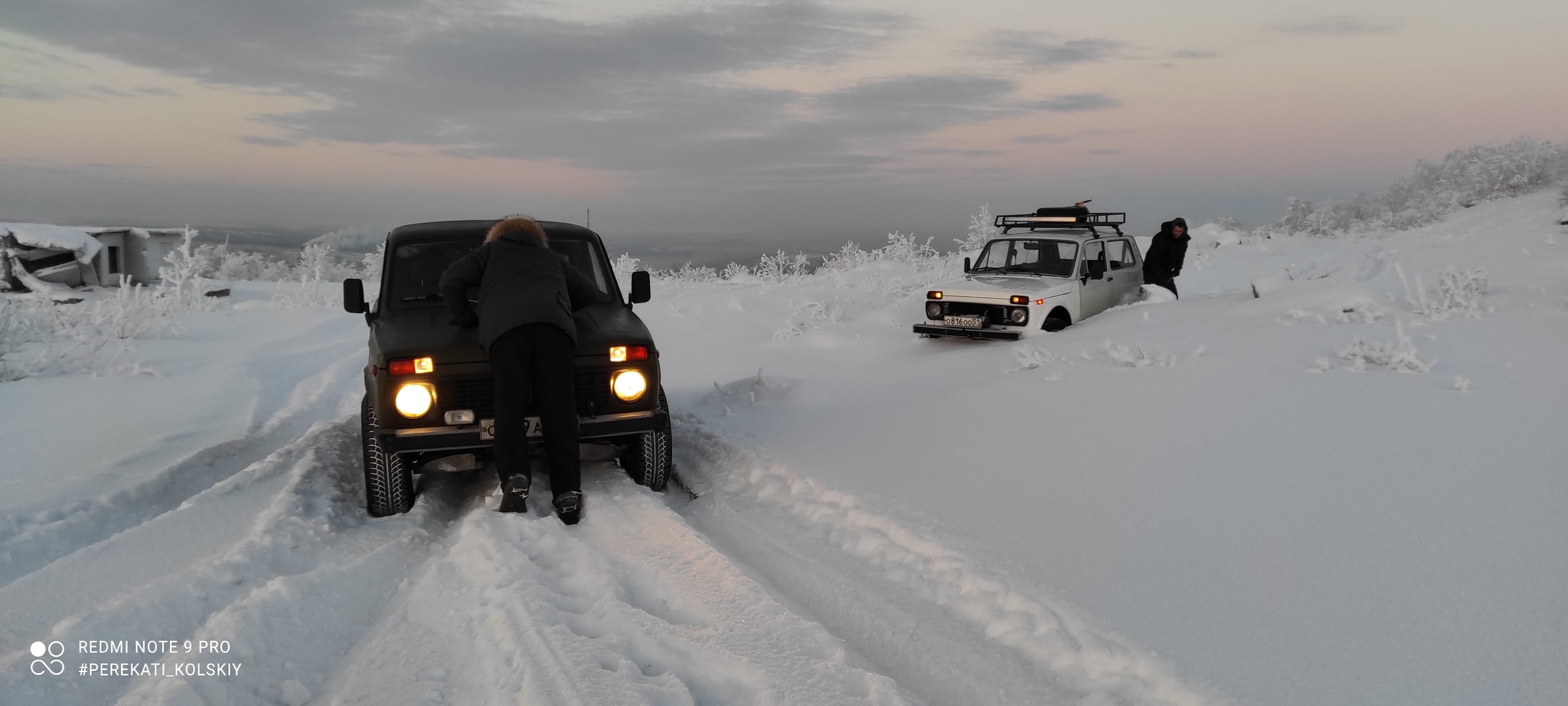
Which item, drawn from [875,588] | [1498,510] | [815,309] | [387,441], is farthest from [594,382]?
[815,309]

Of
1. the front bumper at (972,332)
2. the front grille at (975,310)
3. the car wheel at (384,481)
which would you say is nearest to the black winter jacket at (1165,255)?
the front grille at (975,310)

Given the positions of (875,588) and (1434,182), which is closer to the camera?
(875,588)

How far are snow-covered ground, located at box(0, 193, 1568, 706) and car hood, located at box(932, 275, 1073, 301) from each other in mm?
1981

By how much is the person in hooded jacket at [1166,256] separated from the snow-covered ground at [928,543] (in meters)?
4.07

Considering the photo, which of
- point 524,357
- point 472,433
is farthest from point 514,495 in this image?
point 524,357

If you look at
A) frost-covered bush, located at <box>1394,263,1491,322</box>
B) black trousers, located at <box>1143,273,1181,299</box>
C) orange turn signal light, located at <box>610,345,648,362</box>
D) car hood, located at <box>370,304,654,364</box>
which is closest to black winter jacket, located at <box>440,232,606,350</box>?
car hood, located at <box>370,304,654,364</box>

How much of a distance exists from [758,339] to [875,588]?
38.5ft

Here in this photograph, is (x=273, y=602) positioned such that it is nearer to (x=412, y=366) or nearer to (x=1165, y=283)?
(x=412, y=366)

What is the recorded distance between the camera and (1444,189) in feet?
119

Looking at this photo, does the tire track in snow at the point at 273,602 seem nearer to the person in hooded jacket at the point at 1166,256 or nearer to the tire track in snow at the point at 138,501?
the tire track in snow at the point at 138,501

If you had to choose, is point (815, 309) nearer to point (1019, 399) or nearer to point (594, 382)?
point (1019, 399)

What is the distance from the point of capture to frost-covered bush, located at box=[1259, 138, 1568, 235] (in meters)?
33.1

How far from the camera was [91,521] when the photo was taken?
220 inches

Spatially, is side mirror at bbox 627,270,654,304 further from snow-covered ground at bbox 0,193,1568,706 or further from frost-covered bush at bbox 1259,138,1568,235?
frost-covered bush at bbox 1259,138,1568,235
